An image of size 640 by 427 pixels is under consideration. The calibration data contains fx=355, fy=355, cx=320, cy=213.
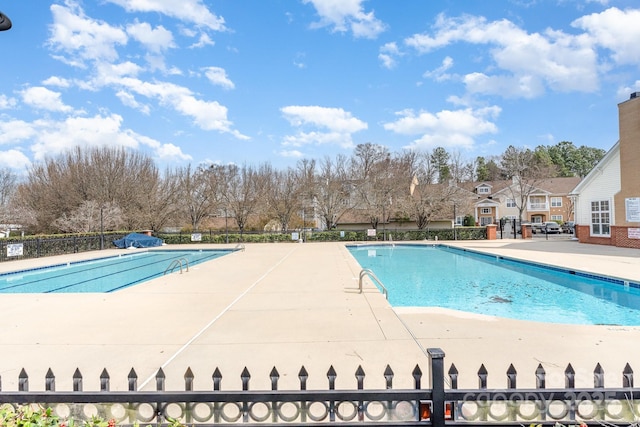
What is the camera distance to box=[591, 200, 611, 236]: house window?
20641 mm

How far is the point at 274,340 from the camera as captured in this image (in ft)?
16.7

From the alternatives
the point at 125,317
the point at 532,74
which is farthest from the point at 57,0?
the point at 532,74

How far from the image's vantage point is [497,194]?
49.5m

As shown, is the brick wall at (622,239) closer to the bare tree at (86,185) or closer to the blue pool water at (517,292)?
the blue pool water at (517,292)

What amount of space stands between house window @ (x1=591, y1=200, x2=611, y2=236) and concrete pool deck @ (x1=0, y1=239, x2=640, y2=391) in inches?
751

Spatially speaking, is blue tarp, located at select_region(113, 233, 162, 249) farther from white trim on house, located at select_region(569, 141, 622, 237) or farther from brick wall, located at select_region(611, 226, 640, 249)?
brick wall, located at select_region(611, 226, 640, 249)

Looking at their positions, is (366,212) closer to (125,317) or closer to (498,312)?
(498,312)

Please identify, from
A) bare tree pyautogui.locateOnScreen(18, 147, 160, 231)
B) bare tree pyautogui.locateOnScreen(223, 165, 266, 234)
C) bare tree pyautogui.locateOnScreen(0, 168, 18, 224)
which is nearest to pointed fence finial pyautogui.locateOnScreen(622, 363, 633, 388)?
bare tree pyautogui.locateOnScreen(223, 165, 266, 234)

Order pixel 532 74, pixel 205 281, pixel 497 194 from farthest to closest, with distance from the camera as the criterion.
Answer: pixel 497 194 → pixel 532 74 → pixel 205 281

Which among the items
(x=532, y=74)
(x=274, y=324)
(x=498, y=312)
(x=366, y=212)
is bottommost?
(x=498, y=312)

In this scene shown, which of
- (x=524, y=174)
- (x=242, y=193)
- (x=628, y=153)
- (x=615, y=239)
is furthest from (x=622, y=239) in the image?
(x=242, y=193)

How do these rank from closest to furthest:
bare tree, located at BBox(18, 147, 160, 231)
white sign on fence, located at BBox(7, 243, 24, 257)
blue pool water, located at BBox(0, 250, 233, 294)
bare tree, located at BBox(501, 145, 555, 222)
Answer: blue pool water, located at BBox(0, 250, 233, 294) → white sign on fence, located at BBox(7, 243, 24, 257) → bare tree, located at BBox(18, 147, 160, 231) → bare tree, located at BBox(501, 145, 555, 222)

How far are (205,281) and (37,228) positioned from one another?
102ft

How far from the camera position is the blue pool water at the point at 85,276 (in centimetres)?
1212
